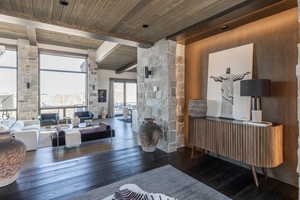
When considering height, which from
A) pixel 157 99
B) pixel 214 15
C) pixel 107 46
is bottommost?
pixel 157 99

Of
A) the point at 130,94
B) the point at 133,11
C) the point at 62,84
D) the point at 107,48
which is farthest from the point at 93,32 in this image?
the point at 130,94

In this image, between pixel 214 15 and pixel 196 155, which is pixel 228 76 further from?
pixel 196 155

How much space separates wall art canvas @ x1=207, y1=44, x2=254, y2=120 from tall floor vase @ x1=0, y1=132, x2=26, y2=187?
11.5 ft

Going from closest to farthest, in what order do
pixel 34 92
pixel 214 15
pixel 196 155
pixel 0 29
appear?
pixel 214 15, pixel 196 155, pixel 0 29, pixel 34 92

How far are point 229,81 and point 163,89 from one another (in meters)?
1.40

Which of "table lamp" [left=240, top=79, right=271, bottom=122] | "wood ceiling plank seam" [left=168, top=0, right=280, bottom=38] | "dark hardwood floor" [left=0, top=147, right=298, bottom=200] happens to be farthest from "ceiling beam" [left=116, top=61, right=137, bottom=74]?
"table lamp" [left=240, top=79, right=271, bottom=122]

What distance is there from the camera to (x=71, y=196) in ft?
6.70

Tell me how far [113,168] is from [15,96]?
22.6 ft

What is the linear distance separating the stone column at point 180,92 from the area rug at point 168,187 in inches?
49.0

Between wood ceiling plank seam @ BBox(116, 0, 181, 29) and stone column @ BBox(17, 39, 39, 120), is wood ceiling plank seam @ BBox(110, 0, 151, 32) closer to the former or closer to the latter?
wood ceiling plank seam @ BBox(116, 0, 181, 29)

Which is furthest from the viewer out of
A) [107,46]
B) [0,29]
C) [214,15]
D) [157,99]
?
[107,46]

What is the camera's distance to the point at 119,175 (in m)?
2.57

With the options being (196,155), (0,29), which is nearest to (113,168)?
(196,155)

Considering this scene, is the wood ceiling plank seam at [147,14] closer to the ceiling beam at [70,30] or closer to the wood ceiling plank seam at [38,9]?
the ceiling beam at [70,30]
